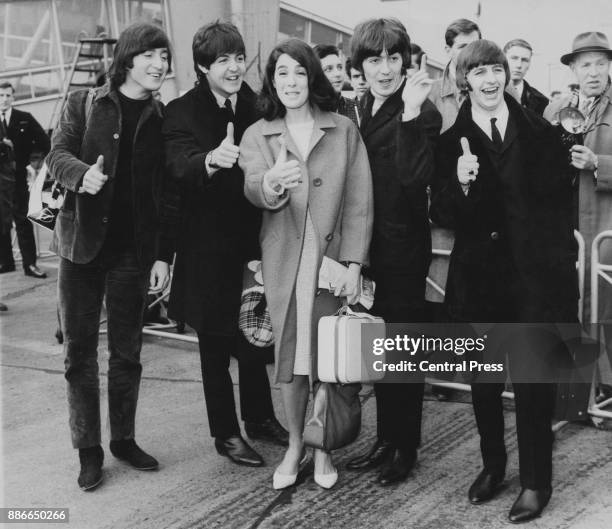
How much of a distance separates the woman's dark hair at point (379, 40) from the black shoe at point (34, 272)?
6299 millimetres

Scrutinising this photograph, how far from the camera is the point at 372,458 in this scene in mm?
3953

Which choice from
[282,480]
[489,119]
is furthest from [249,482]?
[489,119]

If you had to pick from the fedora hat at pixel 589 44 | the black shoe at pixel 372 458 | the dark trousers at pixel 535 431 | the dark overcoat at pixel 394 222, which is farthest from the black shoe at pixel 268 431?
the fedora hat at pixel 589 44

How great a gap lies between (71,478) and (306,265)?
62.3 inches

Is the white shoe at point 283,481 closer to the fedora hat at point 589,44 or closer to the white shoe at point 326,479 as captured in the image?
the white shoe at point 326,479

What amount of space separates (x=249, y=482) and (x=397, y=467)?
71 centimetres

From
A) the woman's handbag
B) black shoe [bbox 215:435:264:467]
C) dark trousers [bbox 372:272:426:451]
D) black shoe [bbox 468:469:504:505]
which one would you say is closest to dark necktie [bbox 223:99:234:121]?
dark trousers [bbox 372:272:426:451]

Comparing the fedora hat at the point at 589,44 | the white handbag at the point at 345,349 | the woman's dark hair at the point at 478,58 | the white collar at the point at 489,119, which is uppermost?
the fedora hat at the point at 589,44

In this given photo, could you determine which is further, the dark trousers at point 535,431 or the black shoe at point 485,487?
the black shoe at point 485,487

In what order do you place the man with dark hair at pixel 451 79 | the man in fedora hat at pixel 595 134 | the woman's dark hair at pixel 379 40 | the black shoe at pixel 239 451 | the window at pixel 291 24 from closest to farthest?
the woman's dark hair at pixel 379 40, the black shoe at pixel 239 451, the man in fedora hat at pixel 595 134, the man with dark hair at pixel 451 79, the window at pixel 291 24

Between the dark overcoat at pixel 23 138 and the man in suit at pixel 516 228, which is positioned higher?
the dark overcoat at pixel 23 138

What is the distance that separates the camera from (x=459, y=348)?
3598 millimetres

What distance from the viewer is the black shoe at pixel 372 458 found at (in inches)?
155

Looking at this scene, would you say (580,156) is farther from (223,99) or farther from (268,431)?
(268,431)
